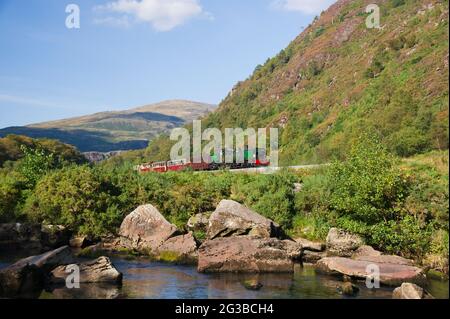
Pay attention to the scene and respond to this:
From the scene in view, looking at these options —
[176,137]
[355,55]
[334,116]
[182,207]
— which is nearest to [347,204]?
[182,207]

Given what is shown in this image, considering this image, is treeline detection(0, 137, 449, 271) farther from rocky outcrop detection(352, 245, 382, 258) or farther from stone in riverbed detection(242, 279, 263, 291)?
stone in riverbed detection(242, 279, 263, 291)

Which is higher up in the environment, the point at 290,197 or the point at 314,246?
the point at 290,197

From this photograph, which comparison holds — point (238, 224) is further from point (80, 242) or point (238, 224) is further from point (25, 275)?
point (25, 275)

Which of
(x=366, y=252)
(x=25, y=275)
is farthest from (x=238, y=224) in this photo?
(x=25, y=275)

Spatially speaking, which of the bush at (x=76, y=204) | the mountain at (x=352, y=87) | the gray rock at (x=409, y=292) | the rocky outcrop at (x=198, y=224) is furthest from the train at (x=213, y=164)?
the gray rock at (x=409, y=292)

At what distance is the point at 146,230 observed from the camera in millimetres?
36938

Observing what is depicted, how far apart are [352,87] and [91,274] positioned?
92623 mm

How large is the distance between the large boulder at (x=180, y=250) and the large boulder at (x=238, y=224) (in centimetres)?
162

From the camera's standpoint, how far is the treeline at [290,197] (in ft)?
106

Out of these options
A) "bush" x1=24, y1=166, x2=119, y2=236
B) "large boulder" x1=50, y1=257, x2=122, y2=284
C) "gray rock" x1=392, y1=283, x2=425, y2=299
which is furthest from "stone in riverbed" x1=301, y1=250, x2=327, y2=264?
"bush" x1=24, y1=166, x2=119, y2=236

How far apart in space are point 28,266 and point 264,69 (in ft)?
495

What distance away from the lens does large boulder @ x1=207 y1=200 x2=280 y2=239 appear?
34375 mm

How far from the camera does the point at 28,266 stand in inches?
1014
